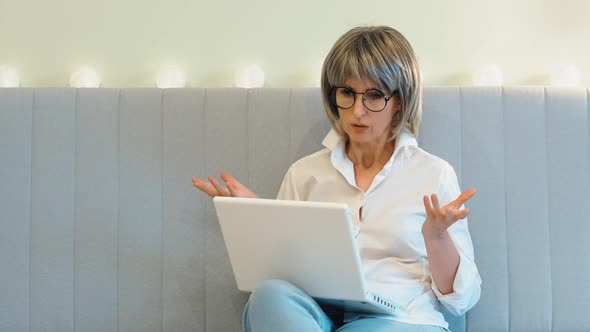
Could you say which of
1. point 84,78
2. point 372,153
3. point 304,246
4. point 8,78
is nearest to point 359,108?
point 372,153

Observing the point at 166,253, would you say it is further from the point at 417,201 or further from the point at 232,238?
the point at 417,201

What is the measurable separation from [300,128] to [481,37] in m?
0.51

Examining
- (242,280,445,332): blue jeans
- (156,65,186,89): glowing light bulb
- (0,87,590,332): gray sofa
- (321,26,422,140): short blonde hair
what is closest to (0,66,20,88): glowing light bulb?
(0,87,590,332): gray sofa

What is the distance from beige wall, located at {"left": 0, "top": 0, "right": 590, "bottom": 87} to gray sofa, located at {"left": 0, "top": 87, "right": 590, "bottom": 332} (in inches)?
5.8

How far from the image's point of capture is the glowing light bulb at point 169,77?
193 centimetres

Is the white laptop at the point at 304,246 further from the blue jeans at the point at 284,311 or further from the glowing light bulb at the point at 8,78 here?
the glowing light bulb at the point at 8,78

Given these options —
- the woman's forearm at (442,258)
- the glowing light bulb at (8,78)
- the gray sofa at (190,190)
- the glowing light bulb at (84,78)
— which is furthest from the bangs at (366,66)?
the glowing light bulb at (8,78)

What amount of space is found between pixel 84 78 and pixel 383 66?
31.3 inches

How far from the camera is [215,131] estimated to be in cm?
181

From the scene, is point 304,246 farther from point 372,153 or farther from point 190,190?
point 190,190

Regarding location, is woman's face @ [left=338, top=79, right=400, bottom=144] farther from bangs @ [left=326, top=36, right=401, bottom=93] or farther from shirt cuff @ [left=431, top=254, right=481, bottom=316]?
shirt cuff @ [left=431, top=254, right=481, bottom=316]

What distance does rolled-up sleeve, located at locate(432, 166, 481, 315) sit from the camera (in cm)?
148

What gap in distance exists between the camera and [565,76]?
6.14ft

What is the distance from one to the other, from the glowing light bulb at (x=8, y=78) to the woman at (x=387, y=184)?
67 centimetres
